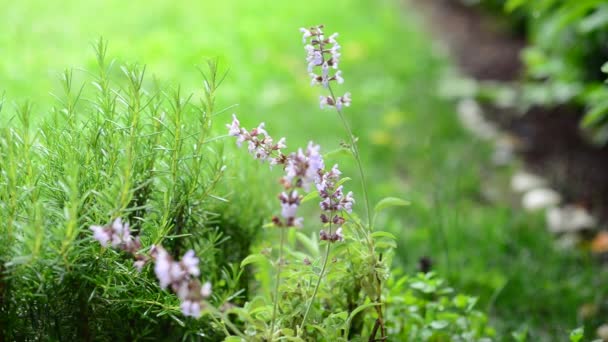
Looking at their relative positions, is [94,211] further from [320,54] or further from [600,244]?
[600,244]

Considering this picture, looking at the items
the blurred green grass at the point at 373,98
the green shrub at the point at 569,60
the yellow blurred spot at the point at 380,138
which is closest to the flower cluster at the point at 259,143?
the blurred green grass at the point at 373,98

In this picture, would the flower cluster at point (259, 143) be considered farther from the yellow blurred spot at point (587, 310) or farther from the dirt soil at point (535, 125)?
the dirt soil at point (535, 125)

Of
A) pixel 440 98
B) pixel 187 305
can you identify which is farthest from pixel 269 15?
pixel 187 305

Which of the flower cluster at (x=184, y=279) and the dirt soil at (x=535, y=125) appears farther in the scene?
the dirt soil at (x=535, y=125)

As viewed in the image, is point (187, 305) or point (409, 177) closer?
point (187, 305)

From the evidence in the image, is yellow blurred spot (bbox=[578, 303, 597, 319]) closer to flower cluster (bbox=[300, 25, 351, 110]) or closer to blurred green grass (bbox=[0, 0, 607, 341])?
blurred green grass (bbox=[0, 0, 607, 341])

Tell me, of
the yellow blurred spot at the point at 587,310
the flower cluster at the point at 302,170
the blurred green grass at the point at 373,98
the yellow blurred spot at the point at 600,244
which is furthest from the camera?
the yellow blurred spot at the point at 600,244

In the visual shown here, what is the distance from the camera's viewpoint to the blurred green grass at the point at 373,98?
9.93 ft

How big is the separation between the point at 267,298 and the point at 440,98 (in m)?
3.91

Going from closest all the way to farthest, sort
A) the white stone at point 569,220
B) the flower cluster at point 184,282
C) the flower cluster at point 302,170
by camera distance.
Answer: the flower cluster at point 184,282 < the flower cluster at point 302,170 < the white stone at point 569,220

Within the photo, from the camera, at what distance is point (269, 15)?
7.75m

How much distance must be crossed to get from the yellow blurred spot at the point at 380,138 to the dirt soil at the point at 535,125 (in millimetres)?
872

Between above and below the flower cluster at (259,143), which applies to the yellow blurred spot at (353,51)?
above

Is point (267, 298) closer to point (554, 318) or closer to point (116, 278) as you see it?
point (116, 278)
